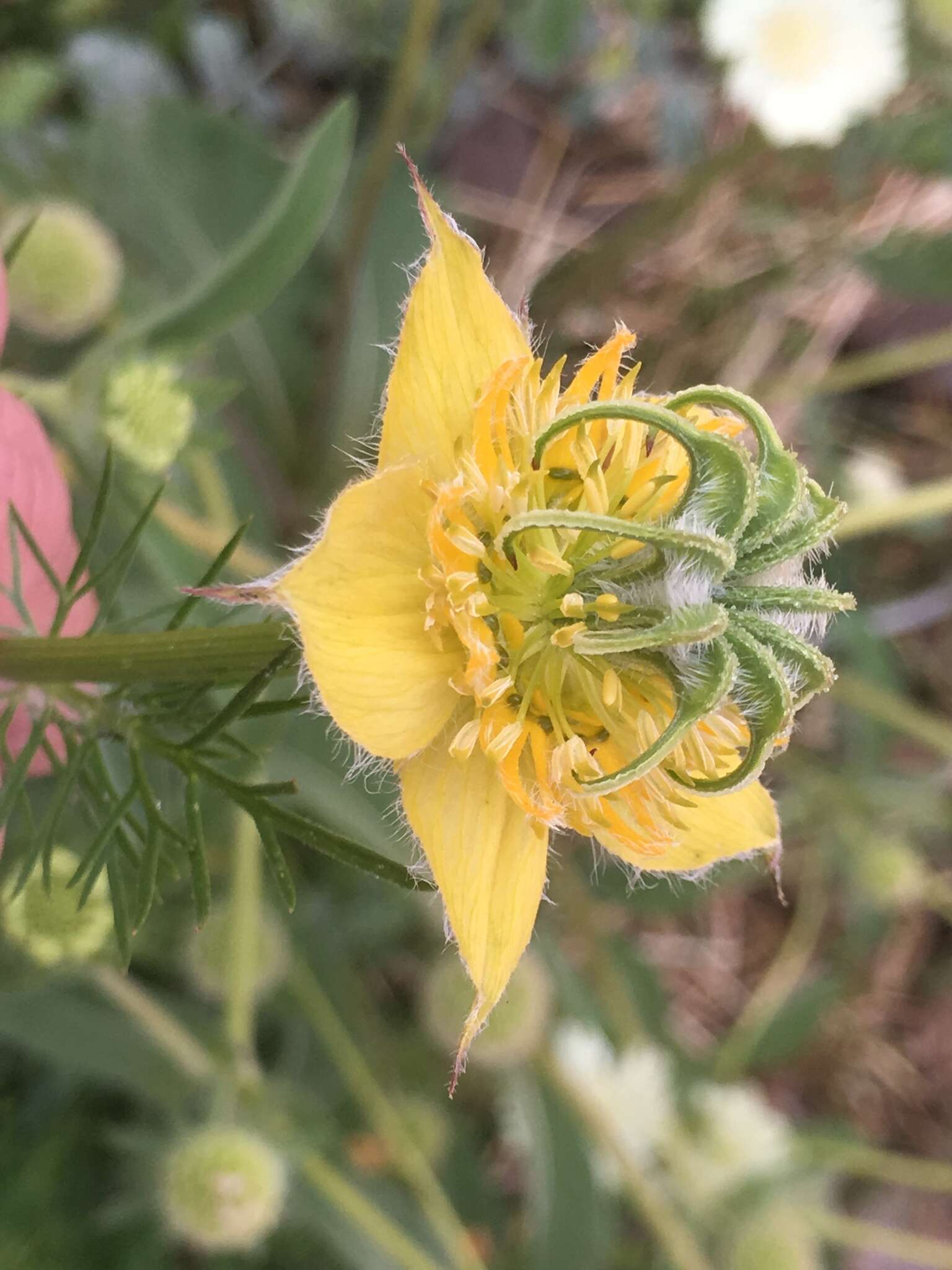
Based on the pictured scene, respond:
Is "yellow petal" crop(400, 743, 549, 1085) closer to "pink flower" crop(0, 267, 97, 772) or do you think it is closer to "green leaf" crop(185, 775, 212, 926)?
"green leaf" crop(185, 775, 212, 926)

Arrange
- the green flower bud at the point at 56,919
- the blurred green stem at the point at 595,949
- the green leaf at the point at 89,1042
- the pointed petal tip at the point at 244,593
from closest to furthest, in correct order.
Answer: the pointed petal tip at the point at 244,593, the green flower bud at the point at 56,919, the green leaf at the point at 89,1042, the blurred green stem at the point at 595,949

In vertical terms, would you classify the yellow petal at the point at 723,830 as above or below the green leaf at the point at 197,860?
above

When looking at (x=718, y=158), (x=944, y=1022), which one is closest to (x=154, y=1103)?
(x=718, y=158)

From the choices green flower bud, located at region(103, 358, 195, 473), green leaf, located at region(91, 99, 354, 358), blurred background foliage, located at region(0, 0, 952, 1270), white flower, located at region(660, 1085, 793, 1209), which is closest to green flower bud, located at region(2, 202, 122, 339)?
blurred background foliage, located at region(0, 0, 952, 1270)

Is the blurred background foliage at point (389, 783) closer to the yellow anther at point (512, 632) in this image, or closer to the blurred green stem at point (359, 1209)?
the blurred green stem at point (359, 1209)

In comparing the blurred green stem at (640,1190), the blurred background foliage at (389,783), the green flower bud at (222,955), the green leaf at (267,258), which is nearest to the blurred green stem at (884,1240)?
the blurred background foliage at (389,783)

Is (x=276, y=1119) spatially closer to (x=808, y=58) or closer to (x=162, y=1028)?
(x=162, y=1028)

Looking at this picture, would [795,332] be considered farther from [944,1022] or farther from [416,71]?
[944,1022]
